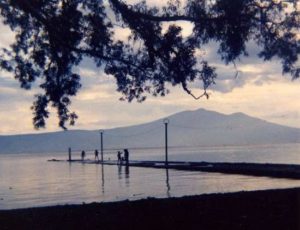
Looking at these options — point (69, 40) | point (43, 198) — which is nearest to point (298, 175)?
point (43, 198)

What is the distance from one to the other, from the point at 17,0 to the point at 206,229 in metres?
6.20

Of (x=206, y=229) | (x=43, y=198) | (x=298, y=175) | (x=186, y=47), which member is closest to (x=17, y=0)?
(x=186, y=47)

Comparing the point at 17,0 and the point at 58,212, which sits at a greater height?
the point at 17,0

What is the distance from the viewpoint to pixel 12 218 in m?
11.0

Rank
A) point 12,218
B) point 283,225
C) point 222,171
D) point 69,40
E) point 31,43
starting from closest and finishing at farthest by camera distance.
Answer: point 283,225 < point 12,218 < point 69,40 < point 31,43 < point 222,171

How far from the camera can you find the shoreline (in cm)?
934

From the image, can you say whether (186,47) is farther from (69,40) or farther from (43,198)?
(43,198)

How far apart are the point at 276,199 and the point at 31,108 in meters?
6.37

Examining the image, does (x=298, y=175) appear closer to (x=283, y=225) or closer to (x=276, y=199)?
(x=276, y=199)

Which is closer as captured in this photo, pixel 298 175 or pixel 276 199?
pixel 276 199

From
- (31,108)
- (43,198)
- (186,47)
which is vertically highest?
(186,47)

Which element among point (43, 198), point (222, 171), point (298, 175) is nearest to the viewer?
point (43, 198)

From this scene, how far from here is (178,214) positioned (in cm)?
1051

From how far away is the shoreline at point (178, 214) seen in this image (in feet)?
30.6
